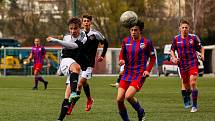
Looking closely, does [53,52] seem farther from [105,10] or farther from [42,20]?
[42,20]

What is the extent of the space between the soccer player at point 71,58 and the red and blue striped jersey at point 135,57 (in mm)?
1056

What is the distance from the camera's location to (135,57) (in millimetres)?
12664

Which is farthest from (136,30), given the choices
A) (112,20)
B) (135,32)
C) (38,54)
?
(112,20)

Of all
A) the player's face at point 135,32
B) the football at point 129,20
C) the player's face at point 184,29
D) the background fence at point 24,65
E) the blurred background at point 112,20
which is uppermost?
the football at point 129,20

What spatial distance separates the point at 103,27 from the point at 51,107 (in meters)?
54.9

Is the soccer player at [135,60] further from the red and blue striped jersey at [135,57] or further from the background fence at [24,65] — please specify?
the background fence at [24,65]

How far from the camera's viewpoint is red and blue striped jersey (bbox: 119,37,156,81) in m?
12.6

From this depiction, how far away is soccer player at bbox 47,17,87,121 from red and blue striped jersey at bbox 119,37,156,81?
3.46 feet

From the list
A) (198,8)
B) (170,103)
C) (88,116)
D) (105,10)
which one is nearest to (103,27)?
(105,10)

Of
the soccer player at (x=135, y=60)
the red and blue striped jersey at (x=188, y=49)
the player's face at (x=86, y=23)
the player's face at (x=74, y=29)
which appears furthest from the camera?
the red and blue striped jersey at (x=188, y=49)

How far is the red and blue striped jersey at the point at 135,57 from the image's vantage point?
12.6 meters

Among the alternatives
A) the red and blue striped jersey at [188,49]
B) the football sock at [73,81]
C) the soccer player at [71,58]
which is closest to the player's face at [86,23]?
the soccer player at [71,58]

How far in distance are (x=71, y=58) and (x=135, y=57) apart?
5.45 ft

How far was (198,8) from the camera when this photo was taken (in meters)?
71.5
